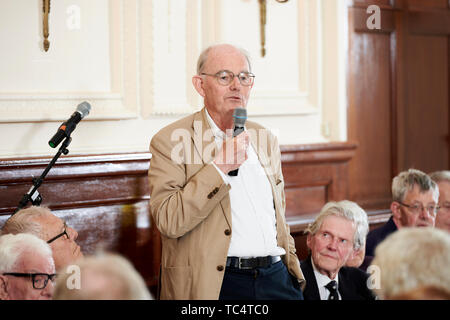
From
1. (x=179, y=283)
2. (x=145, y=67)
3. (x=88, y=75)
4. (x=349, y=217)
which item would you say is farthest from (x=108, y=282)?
(x=145, y=67)

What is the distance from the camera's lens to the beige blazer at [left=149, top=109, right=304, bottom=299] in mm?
2342

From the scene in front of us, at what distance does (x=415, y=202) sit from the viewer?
3.46 meters

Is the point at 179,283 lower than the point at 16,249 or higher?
lower

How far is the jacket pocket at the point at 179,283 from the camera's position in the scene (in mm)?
2412

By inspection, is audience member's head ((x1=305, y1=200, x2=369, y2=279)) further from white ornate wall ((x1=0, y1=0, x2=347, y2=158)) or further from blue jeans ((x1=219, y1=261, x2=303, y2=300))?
white ornate wall ((x1=0, y1=0, x2=347, y2=158))

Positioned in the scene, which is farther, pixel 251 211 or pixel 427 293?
pixel 251 211

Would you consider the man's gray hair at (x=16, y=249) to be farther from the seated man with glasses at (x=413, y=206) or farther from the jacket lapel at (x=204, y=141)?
the seated man with glasses at (x=413, y=206)

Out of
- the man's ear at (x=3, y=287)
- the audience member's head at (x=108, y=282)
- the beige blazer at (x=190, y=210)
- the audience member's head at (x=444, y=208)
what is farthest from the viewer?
the audience member's head at (x=444, y=208)

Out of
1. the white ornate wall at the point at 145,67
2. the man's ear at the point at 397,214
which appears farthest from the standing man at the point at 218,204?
the man's ear at the point at 397,214

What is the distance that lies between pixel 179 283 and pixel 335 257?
0.76 m

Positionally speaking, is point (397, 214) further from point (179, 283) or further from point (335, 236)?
point (179, 283)

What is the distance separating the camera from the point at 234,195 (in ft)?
8.16
